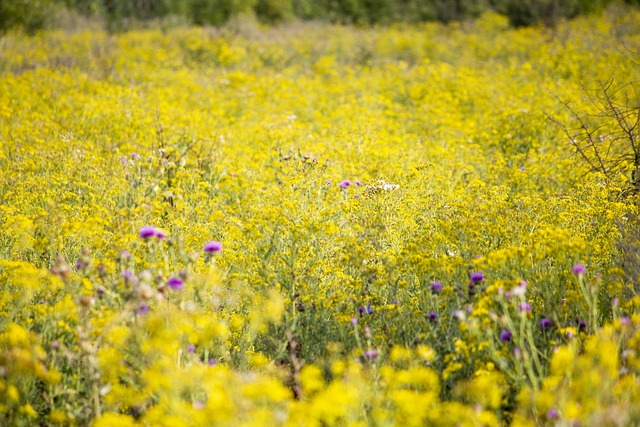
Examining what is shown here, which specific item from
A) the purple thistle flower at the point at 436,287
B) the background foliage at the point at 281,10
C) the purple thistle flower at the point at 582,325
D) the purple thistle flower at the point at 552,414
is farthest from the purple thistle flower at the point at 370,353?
the background foliage at the point at 281,10

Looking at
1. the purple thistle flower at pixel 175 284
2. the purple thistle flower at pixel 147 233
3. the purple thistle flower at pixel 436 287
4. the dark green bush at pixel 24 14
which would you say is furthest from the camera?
the dark green bush at pixel 24 14

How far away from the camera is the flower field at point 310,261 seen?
2.00 m

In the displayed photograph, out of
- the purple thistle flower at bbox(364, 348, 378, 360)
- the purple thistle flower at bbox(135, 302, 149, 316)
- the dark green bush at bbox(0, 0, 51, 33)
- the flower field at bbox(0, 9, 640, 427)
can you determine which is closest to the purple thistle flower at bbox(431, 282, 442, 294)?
the flower field at bbox(0, 9, 640, 427)

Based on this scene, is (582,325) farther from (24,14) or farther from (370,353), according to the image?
(24,14)

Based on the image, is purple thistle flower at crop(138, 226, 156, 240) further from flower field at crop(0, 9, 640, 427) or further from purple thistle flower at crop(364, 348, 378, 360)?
purple thistle flower at crop(364, 348, 378, 360)

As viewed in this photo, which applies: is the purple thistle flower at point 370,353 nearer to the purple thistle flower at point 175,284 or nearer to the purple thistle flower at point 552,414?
the purple thistle flower at point 552,414

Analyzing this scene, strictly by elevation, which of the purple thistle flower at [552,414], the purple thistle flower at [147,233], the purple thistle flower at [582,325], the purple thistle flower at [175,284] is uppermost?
the purple thistle flower at [147,233]

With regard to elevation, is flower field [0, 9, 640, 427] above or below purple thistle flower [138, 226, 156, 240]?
below

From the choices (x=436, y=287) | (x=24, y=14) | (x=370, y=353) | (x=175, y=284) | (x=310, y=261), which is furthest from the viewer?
(x=24, y=14)

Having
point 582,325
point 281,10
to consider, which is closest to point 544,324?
point 582,325

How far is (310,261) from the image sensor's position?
3.49 meters

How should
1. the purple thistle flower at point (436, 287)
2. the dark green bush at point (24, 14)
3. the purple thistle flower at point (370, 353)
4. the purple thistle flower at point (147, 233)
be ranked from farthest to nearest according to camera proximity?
the dark green bush at point (24, 14), the purple thistle flower at point (436, 287), the purple thistle flower at point (147, 233), the purple thistle flower at point (370, 353)

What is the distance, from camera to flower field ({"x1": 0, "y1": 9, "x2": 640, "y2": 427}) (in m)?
2.00

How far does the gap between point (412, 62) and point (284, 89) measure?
4.72 metres
